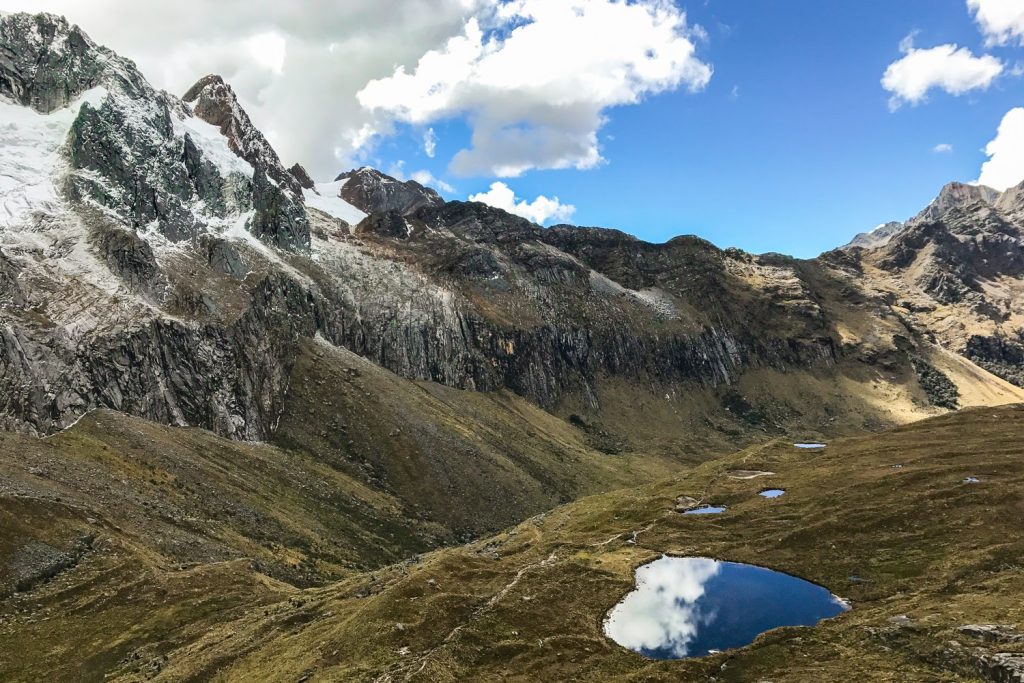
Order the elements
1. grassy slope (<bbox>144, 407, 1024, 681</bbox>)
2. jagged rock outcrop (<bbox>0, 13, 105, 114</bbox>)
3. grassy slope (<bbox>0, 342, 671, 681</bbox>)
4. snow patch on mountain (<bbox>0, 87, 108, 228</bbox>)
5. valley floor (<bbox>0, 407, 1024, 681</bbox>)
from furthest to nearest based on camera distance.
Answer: jagged rock outcrop (<bbox>0, 13, 105, 114</bbox>), snow patch on mountain (<bbox>0, 87, 108, 228</bbox>), grassy slope (<bbox>0, 342, 671, 681</bbox>), valley floor (<bbox>0, 407, 1024, 681</bbox>), grassy slope (<bbox>144, 407, 1024, 681</bbox>)

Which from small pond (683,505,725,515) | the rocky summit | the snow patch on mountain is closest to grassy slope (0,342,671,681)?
the rocky summit

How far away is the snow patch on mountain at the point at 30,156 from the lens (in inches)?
5856

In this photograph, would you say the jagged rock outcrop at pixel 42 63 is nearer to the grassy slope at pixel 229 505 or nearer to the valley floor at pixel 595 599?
the grassy slope at pixel 229 505

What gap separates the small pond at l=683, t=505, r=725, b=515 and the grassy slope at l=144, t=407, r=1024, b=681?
164 centimetres

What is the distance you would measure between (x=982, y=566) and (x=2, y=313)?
464 feet

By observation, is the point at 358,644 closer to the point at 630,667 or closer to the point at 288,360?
the point at 630,667

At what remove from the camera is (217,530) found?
91875mm

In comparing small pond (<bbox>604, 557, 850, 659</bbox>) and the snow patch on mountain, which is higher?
the snow patch on mountain

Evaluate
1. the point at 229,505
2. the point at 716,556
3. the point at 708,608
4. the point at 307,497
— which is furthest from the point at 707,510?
the point at 307,497

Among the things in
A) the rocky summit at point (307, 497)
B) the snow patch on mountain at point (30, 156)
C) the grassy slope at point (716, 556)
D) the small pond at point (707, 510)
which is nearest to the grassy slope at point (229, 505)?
the rocky summit at point (307, 497)

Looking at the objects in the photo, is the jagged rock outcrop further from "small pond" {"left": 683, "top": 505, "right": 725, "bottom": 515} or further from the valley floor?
"small pond" {"left": 683, "top": 505, "right": 725, "bottom": 515}

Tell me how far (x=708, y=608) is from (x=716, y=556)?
38.8 ft

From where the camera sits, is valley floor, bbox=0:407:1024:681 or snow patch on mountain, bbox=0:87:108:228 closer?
valley floor, bbox=0:407:1024:681

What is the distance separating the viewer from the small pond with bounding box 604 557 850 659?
4584cm
